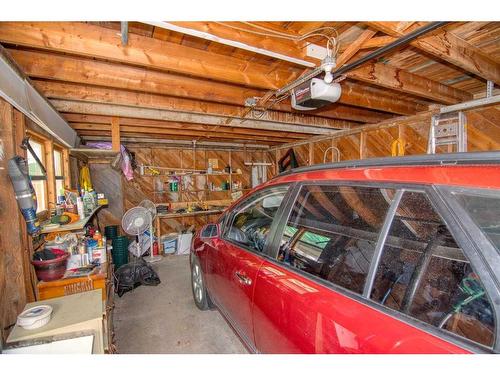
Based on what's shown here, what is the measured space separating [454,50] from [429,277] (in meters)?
2.33

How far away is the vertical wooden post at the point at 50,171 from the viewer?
Result: 10.4 ft

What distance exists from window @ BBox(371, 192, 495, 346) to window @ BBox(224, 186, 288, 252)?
0.81 meters

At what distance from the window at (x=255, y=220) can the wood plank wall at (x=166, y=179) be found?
4596 millimetres

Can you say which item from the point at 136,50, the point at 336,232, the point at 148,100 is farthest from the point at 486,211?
the point at 148,100

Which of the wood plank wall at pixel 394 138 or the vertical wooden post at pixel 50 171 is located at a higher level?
the wood plank wall at pixel 394 138

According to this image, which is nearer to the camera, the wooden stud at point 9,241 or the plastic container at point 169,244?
the wooden stud at point 9,241

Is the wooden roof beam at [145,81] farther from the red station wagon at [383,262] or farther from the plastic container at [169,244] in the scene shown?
the plastic container at [169,244]

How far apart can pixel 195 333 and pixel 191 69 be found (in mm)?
2788

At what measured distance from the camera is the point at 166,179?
6.60m

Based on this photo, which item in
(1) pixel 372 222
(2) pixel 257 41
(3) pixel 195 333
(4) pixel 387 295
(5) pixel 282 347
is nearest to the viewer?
(4) pixel 387 295

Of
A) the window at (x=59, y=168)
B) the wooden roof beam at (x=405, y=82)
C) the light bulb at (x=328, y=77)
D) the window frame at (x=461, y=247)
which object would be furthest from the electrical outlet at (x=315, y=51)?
the window at (x=59, y=168)
